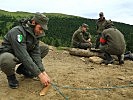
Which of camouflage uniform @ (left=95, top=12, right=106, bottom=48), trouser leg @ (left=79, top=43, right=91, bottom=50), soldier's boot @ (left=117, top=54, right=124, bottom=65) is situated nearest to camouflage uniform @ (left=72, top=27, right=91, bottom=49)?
trouser leg @ (left=79, top=43, right=91, bottom=50)

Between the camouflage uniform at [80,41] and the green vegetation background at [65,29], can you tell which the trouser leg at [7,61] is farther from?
the green vegetation background at [65,29]

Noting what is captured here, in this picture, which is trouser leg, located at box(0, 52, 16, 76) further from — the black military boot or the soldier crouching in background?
the soldier crouching in background

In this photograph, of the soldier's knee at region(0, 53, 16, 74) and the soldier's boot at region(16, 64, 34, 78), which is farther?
the soldier's boot at region(16, 64, 34, 78)

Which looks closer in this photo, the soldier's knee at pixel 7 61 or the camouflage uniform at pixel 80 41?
the soldier's knee at pixel 7 61

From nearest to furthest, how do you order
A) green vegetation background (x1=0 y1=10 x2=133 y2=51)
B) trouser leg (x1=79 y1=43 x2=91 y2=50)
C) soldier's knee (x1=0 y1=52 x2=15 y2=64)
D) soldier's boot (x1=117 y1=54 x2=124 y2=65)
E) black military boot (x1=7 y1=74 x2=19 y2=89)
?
soldier's knee (x1=0 y1=52 x2=15 y2=64) < black military boot (x1=7 y1=74 x2=19 y2=89) < soldier's boot (x1=117 y1=54 x2=124 y2=65) < trouser leg (x1=79 y1=43 x2=91 y2=50) < green vegetation background (x1=0 y1=10 x2=133 y2=51)

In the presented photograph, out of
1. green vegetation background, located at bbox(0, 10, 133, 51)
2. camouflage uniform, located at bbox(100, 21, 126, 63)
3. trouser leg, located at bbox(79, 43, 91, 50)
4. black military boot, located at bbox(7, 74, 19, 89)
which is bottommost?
green vegetation background, located at bbox(0, 10, 133, 51)

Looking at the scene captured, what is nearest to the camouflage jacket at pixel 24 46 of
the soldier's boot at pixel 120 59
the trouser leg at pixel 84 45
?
the soldier's boot at pixel 120 59

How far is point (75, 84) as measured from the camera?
24.1ft

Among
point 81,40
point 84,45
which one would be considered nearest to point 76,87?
point 84,45

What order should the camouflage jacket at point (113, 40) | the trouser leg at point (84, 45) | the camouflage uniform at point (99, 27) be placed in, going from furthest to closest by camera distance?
the camouflage uniform at point (99, 27) < the trouser leg at point (84, 45) < the camouflage jacket at point (113, 40)

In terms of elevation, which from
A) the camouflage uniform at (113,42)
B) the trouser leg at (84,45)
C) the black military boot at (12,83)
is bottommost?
the trouser leg at (84,45)

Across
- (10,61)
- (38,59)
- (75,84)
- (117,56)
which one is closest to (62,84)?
(75,84)

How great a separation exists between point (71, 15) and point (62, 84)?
130393mm

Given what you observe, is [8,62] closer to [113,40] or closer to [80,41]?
[113,40]
